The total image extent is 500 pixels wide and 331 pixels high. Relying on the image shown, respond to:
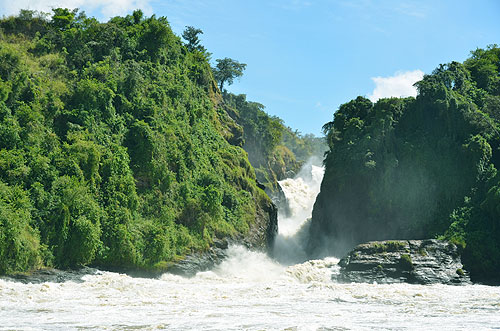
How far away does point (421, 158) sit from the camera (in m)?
41.9

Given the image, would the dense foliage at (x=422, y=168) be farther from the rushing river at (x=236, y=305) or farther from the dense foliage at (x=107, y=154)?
the rushing river at (x=236, y=305)

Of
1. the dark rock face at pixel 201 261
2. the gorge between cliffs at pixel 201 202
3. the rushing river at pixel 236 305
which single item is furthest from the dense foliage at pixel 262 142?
the rushing river at pixel 236 305

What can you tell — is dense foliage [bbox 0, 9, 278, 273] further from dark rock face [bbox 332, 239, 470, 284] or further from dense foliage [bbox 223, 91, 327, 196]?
dense foliage [bbox 223, 91, 327, 196]

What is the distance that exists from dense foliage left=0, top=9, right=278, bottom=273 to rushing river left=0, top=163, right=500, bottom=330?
8.51 feet

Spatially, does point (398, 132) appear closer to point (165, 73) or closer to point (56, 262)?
point (165, 73)

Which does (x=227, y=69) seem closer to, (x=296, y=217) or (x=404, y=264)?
(x=296, y=217)

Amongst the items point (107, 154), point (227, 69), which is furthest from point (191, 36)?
point (107, 154)

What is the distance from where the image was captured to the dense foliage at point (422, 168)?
38125 millimetres

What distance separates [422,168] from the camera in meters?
41.5

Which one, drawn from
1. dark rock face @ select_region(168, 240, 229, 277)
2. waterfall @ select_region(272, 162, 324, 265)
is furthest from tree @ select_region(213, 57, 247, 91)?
dark rock face @ select_region(168, 240, 229, 277)

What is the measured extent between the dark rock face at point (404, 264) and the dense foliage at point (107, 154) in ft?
33.5

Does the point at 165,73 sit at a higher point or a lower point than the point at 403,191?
higher

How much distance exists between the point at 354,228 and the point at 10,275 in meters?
28.4

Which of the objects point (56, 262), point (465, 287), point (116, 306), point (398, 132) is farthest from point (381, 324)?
point (398, 132)
